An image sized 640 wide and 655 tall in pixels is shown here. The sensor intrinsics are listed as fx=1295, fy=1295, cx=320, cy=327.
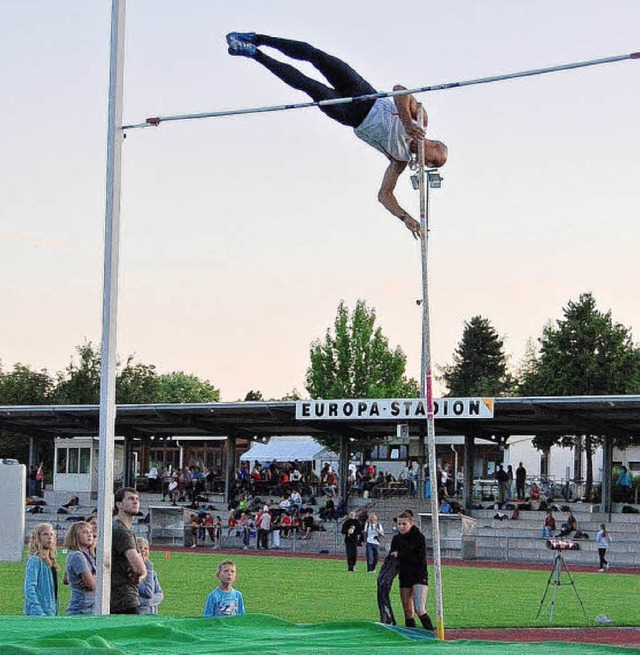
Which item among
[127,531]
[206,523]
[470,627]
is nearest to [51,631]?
[127,531]

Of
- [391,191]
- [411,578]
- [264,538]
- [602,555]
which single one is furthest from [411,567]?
[264,538]

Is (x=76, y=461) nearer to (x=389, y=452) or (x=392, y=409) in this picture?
(x=389, y=452)

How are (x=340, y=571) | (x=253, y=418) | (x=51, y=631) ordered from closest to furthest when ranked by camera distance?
(x=51, y=631) < (x=340, y=571) < (x=253, y=418)

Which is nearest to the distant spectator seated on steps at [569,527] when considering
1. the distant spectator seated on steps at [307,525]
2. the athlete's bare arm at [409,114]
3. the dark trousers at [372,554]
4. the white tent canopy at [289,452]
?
the distant spectator seated on steps at [307,525]

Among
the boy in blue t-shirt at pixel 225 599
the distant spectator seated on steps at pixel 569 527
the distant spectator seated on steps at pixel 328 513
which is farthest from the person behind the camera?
the distant spectator seated on steps at pixel 328 513

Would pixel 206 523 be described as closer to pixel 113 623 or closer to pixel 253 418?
pixel 253 418

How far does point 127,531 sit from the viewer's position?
991cm

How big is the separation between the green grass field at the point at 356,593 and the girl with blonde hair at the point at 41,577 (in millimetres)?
8121

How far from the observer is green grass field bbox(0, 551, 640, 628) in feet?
62.0

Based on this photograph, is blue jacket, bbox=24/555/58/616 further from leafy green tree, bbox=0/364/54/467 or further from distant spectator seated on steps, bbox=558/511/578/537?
leafy green tree, bbox=0/364/54/467

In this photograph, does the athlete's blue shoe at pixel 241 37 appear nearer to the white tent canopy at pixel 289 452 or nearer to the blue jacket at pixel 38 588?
the blue jacket at pixel 38 588

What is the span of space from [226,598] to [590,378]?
160 feet

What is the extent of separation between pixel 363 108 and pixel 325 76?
0.37 meters

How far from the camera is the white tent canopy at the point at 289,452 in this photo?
2313 inches
